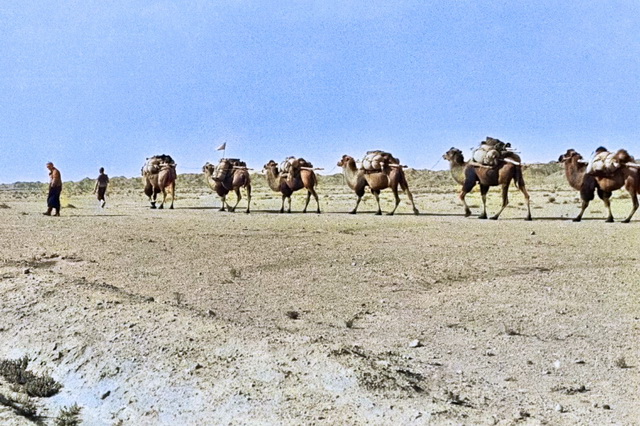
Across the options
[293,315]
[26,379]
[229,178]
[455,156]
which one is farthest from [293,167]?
[26,379]

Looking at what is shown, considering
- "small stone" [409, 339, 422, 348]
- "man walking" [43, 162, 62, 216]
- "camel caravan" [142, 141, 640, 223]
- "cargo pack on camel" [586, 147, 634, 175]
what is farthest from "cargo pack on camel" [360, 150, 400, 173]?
"small stone" [409, 339, 422, 348]

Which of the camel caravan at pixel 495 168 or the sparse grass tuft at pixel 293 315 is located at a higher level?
the camel caravan at pixel 495 168

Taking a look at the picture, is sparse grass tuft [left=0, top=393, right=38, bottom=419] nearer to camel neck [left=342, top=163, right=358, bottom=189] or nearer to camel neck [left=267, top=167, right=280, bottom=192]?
camel neck [left=342, top=163, right=358, bottom=189]

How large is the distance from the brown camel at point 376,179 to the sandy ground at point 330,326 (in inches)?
346

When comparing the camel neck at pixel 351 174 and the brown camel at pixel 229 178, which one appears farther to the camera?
the brown camel at pixel 229 178

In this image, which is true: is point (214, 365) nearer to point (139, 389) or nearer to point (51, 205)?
point (139, 389)

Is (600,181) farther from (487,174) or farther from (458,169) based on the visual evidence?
(458,169)

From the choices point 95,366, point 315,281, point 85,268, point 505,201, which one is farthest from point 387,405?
point 505,201

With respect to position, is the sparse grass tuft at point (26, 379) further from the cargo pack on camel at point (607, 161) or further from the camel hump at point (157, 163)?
the camel hump at point (157, 163)

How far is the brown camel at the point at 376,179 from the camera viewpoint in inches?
1183

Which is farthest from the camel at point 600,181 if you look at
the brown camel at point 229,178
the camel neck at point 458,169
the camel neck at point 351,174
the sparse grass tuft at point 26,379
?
the sparse grass tuft at point 26,379

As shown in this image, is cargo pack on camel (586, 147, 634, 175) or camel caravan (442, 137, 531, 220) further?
camel caravan (442, 137, 531, 220)

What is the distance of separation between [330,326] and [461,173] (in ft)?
58.1

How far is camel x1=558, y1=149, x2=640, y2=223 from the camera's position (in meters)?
24.1
